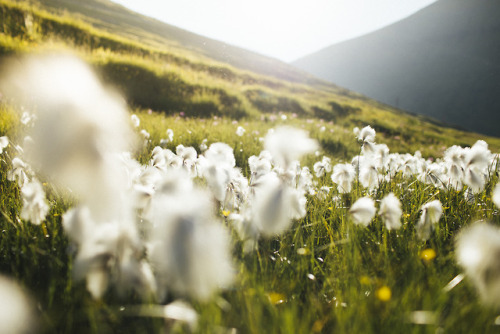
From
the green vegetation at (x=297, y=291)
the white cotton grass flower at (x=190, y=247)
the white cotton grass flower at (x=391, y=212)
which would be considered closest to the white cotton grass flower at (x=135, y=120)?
the green vegetation at (x=297, y=291)

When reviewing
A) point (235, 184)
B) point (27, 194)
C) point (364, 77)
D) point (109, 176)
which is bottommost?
point (27, 194)

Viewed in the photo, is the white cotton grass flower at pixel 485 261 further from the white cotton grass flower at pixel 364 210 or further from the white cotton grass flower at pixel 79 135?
the white cotton grass flower at pixel 79 135

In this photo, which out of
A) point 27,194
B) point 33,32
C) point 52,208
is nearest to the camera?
point 27,194

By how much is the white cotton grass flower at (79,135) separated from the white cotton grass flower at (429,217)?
64.5 inches

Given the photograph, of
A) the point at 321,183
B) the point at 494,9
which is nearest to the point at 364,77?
the point at 494,9

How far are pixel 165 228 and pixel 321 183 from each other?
113 inches

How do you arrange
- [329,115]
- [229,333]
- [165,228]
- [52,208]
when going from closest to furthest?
[165,228] < [229,333] < [52,208] < [329,115]

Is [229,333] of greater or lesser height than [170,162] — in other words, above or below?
below

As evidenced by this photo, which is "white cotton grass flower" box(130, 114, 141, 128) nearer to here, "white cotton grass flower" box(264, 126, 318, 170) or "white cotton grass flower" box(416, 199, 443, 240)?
"white cotton grass flower" box(264, 126, 318, 170)

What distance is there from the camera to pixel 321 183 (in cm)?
353

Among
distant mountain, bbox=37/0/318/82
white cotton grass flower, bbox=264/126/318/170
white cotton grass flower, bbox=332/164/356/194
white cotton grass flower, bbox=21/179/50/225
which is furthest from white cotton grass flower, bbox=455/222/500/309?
distant mountain, bbox=37/0/318/82

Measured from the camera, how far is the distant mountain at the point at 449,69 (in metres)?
131

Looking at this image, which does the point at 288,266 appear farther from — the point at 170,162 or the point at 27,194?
the point at 27,194

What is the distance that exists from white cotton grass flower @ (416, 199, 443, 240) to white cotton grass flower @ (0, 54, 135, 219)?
64.5 inches
